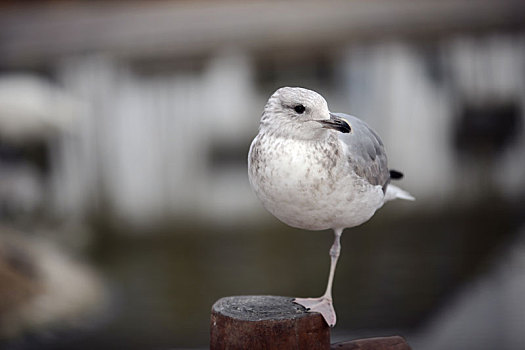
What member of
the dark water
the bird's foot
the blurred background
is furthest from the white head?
the dark water

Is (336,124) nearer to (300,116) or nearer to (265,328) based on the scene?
(300,116)

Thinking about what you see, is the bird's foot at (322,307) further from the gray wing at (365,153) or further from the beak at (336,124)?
the beak at (336,124)

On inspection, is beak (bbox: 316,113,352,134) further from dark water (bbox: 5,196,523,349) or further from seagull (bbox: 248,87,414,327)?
dark water (bbox: 5,196,523,349)

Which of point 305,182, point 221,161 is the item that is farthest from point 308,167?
point 221,161

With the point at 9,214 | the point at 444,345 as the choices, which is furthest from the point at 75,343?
the point at 444,345

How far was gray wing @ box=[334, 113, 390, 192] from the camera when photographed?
1440 millimetres

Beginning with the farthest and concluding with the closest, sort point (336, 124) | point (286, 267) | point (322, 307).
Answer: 1. point (286, 267)
2. point (322, 307)
3. point (336, 124)

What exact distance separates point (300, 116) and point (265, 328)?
1.46 feet

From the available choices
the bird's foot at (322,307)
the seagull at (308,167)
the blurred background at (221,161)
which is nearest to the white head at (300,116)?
the seagull at (308,167)

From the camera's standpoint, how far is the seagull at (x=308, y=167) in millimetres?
1321

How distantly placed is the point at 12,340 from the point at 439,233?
8.69 ft

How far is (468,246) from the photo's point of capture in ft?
13.2

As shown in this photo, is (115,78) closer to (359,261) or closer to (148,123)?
(148,123)

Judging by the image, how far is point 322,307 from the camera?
1.41 metres
